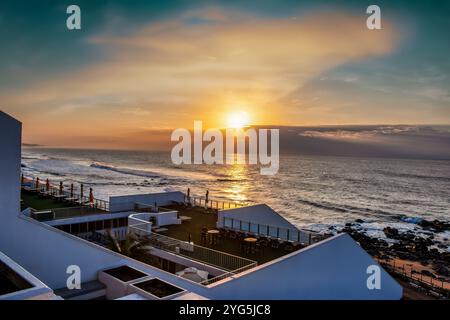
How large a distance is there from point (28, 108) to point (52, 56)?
6.01 metres

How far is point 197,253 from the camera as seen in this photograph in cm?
1338

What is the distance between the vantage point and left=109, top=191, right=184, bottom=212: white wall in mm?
20617

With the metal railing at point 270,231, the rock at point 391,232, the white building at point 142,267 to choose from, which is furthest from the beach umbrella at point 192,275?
the rock at point 391,232

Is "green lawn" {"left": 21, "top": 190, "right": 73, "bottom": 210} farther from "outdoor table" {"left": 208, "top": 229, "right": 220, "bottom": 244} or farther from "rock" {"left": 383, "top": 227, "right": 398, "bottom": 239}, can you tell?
"rock" {"left": 383, "top": 227, "right": 398, "bottom": 239}

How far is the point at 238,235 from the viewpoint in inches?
644

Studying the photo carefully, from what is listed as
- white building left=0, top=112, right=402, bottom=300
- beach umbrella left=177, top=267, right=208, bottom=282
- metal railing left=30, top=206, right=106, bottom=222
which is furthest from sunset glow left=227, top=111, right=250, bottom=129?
beach umbrella left=177, top=267, right=208, bottom=282

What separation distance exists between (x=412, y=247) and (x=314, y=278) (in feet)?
97.6

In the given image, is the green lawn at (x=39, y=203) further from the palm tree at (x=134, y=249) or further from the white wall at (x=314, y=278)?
the white wall at (x=314, y=278)

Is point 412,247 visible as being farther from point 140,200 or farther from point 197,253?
point 197,253

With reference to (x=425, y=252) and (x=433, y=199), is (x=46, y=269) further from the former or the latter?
(x=433, y=199)

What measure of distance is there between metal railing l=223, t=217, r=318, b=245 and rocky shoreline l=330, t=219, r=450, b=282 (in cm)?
1740

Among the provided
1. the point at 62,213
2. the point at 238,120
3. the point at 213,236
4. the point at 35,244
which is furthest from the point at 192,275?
the point at 238,120

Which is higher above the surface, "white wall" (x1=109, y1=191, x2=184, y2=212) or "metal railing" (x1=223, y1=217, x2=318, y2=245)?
"white wall" (x1=109, y1=191, x2=184, y2=212)
